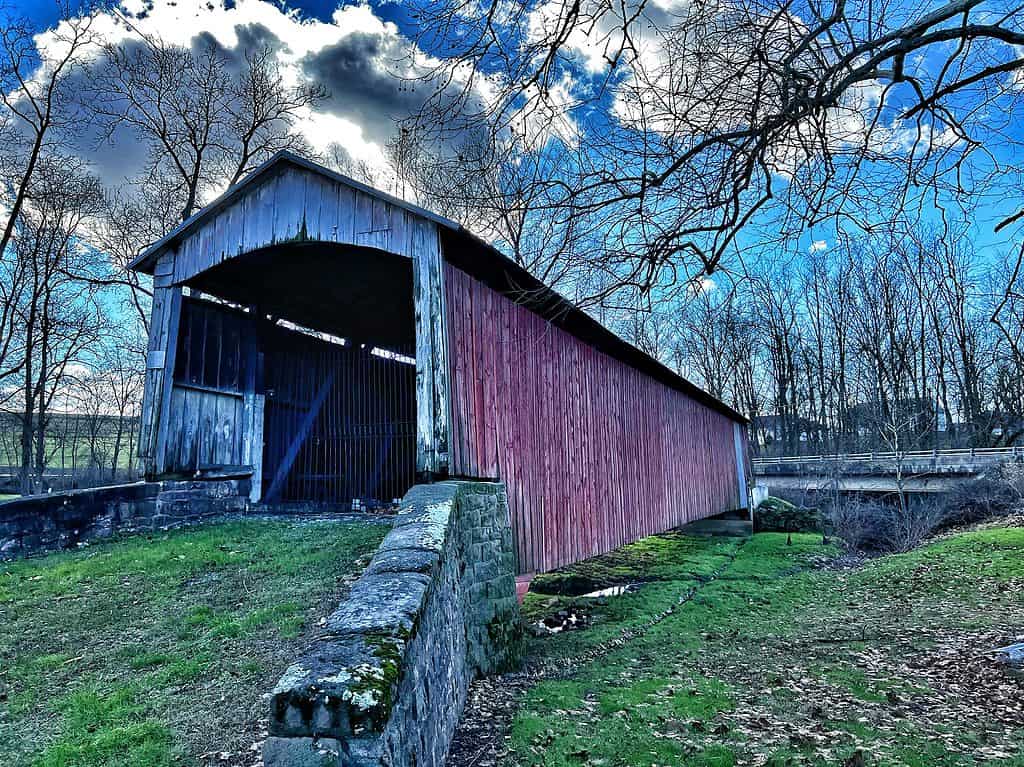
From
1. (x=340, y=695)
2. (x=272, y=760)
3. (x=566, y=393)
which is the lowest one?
(x=272, y=760)

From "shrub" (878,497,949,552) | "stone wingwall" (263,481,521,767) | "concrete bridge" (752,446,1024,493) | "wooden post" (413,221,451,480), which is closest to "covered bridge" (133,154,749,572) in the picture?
"wooden post" (413,221,451,480)

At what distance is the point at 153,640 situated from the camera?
12.7 ft

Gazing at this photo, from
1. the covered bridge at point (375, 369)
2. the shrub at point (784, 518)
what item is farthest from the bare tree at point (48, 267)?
the shrub at point (784, 518)

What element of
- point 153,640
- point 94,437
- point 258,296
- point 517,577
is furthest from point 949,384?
point 94,437

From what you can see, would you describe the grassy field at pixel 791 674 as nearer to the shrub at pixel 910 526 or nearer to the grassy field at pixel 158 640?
the grassy field at pixel 158 640

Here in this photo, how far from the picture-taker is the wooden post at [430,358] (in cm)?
557

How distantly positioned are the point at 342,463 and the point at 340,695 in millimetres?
7266

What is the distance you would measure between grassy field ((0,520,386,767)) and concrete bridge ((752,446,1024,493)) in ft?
→ 57.1

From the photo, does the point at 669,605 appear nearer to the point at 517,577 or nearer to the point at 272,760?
the point at 517,577

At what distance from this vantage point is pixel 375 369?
9.09 metres

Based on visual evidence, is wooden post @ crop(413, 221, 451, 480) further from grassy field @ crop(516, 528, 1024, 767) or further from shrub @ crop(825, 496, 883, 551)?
shrub @ crop(825, 496, 883, 551)

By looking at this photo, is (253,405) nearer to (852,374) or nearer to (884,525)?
(884,525)

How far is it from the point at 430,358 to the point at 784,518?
645 inches

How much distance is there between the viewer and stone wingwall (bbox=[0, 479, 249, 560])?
594 centimetres
